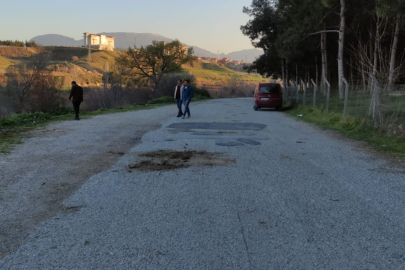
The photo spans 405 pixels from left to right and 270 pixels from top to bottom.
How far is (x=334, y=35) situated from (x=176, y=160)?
96.2 ft

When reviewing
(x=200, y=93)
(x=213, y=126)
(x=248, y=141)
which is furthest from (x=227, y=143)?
(x=200, y=93)

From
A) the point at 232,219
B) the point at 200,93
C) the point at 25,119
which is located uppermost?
the point at 200,93

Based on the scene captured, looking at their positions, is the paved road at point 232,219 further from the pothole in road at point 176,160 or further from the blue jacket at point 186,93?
the blue jacket at point 186,93

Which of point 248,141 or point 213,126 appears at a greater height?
point 213,126

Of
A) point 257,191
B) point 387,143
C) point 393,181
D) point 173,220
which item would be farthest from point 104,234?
point 387,143

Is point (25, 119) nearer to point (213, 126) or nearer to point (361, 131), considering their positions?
point (213, 126)

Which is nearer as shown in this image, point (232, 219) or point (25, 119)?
point (232, 219)

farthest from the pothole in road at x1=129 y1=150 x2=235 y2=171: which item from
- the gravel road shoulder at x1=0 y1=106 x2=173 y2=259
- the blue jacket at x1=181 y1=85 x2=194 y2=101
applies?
the blue jacket at x1=181 y1=85 x2=194 y2=101

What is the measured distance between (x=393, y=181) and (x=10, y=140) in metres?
9.07

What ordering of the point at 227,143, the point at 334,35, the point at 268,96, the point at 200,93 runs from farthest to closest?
the point at 200,93 → the point at 334,35 → the point at 268,96 → the point at 227,143

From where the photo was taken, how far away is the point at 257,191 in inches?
232

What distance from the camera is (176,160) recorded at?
26.9ft

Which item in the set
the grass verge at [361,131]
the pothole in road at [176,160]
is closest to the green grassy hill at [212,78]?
the grass verge at [361,131]

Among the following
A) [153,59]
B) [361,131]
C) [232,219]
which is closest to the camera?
[232,219]
